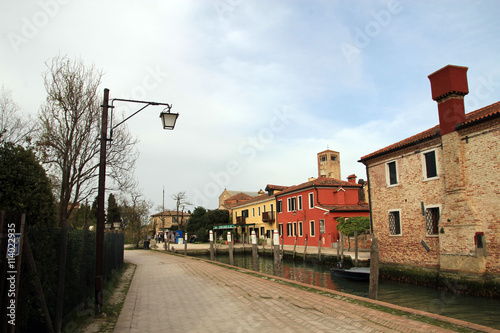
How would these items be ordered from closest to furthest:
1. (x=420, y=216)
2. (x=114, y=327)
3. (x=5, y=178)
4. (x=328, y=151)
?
(x=5, y=178)
(x=114, y=327)
(x=420, y=216)
(x=328, y=151)

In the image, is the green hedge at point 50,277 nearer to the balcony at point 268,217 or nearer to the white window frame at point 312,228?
the white window frame at point 312,228

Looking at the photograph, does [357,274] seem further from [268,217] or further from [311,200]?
[268,217]

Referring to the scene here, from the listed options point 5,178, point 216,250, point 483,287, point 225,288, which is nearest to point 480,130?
point 483,287

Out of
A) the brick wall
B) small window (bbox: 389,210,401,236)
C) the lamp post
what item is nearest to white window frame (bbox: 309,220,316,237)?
the brick wall

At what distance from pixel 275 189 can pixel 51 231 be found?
1458 inches

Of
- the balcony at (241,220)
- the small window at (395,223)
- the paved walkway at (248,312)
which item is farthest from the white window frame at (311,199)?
the paved walkway at (248,312)

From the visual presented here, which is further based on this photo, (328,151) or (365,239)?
(328,151)

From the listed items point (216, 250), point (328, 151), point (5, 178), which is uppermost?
point (328, 151)

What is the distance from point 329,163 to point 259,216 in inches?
1122

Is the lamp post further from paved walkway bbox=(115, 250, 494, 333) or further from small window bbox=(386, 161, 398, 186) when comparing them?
small window bbox=(386, 161, 398, 186)

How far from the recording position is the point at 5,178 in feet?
13.9

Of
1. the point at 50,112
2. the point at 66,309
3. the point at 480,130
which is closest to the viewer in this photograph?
the point at 66,309

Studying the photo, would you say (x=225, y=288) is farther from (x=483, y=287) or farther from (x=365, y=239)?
(x=365, y=239)

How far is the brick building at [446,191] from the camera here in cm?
1234
